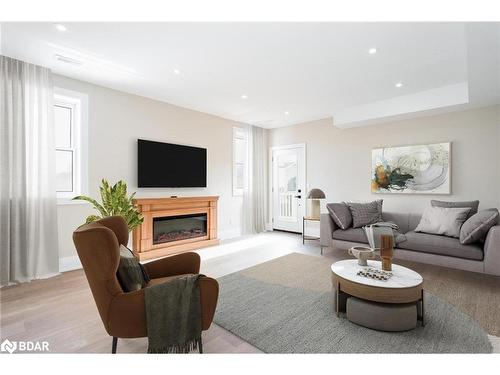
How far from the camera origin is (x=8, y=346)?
74.6 inches

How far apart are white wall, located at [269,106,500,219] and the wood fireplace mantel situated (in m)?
2.50

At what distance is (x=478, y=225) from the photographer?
3.11m

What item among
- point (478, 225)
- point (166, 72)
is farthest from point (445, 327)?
point (166, 72)

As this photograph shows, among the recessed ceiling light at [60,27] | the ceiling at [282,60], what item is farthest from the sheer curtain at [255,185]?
the recessed ceiling light at [60,27]

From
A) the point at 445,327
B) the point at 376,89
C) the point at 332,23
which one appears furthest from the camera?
the point at 376,89

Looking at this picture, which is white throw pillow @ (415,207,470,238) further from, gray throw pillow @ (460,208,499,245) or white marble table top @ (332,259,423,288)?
white marble table top @ (332,259,423,288)

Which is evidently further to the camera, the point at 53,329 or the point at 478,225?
the point at 478,225

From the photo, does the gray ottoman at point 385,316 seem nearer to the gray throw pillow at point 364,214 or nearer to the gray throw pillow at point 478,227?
the gray throw pillow at point 478,227

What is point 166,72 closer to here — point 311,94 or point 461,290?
point 311,94

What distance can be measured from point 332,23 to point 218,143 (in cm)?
364

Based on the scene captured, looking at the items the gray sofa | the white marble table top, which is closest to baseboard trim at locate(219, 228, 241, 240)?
the gray sofa

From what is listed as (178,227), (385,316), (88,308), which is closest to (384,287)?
(385,316)

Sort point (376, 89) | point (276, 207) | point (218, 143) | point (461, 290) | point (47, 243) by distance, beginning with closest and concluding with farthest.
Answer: point (461, 290) < point (47, 243) < point (376, 89) < point (218, 143) < point (276, 207)

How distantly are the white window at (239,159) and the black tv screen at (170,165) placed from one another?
93cm
